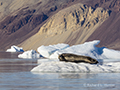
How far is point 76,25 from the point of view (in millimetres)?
132875

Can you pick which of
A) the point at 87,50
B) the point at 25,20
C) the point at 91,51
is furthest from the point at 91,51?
the point at 25,20

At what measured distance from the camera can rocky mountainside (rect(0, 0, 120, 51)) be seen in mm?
119562

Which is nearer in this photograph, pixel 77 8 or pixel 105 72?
pixel 105 72

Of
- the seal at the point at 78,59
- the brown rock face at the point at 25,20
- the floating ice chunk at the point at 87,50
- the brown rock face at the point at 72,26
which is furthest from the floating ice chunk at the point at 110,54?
the brown rock face at the point at 25,20

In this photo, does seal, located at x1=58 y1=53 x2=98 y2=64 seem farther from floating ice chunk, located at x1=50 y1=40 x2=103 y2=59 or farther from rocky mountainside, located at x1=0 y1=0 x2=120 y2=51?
rocky mountainside, located at x1=0 y1=0 x2=120 y2=51

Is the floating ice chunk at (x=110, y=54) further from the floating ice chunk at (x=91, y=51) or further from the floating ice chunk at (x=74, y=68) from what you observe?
the floating ice chunk at (x=74, y=68)

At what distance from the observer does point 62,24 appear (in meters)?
138

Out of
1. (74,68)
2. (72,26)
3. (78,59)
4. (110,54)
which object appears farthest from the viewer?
(72,26)

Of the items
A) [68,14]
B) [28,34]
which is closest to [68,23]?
[68,14]

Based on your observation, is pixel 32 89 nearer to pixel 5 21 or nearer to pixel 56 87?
pixel 56 87

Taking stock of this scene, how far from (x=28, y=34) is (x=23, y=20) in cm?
1987

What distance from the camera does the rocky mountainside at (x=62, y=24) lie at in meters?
120

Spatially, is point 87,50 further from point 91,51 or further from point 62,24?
point 62,24

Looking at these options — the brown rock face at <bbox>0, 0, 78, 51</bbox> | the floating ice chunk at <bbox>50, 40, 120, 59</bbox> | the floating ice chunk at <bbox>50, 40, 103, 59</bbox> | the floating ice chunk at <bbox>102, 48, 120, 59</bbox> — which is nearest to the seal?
the floating ice chunk at <bbox>50, 40, 120, 59</bbox>
